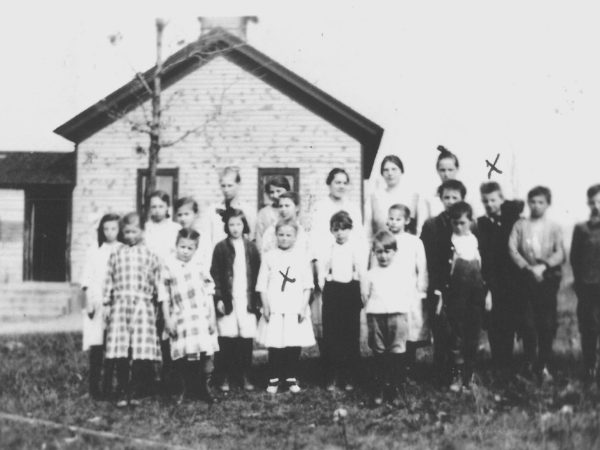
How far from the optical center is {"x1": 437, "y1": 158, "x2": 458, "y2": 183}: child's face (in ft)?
21.9

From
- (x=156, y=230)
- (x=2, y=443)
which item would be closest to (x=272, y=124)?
(x=156, y=230)

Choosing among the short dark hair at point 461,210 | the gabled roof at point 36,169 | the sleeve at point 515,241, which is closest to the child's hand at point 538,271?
the sleeve at point 515,241

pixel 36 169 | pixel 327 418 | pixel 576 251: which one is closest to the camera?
pixel 327 418

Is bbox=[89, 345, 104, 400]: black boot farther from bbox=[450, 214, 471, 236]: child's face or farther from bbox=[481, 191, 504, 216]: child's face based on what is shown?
bbox=[481, 191, 504, 216]: child's face

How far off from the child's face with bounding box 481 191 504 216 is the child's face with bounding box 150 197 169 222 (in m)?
2.96

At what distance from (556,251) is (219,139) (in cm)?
1137

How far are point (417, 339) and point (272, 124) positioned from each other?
10964mm

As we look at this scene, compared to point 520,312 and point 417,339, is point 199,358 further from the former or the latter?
point 520,312

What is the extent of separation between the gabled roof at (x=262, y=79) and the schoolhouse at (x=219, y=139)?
2cm

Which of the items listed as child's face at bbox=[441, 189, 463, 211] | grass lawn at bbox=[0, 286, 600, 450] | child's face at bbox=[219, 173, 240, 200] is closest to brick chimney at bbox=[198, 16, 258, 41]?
child's face at bbox=[219, 173, 240, 200]

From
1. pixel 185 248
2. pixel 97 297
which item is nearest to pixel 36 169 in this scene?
pixel 97 297

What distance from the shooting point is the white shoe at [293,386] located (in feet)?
21.5

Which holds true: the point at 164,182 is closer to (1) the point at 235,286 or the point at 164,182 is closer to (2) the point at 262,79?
(2) the point at 262,79

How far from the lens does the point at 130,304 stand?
623 centimetres
